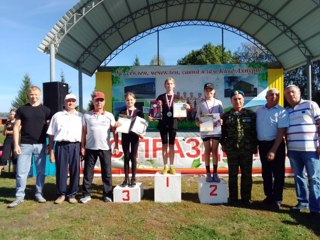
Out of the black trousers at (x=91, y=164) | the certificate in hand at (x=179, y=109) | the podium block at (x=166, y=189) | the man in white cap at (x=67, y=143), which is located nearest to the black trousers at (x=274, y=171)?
the certificate in hand at (x=179, y=109)

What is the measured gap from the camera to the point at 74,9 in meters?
12.1

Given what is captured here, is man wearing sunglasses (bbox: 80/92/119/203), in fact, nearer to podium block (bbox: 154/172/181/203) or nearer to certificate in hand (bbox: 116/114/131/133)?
certificate in hand (bbox: 116/114/131/133)

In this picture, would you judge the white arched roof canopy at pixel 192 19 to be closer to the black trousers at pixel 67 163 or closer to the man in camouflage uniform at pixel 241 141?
the black trousers at pixel 67 163

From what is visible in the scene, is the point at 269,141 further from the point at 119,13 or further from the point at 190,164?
the point at 119,13

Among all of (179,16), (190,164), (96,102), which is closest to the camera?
(96,102)

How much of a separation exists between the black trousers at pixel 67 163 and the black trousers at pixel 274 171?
10.6ft

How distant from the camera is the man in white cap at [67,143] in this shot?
18.9ft

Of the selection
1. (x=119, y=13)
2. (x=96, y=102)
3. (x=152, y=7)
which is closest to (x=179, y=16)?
(x=152, y=7)

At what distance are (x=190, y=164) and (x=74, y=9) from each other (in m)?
7.35

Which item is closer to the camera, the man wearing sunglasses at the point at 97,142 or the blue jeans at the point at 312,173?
the blue jeans at the point at 312,173

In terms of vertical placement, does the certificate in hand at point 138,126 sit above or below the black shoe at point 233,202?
above

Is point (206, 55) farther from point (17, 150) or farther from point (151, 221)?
point (151, 221)

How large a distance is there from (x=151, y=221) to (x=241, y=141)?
6.52 feet

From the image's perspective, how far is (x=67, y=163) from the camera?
5891mm
